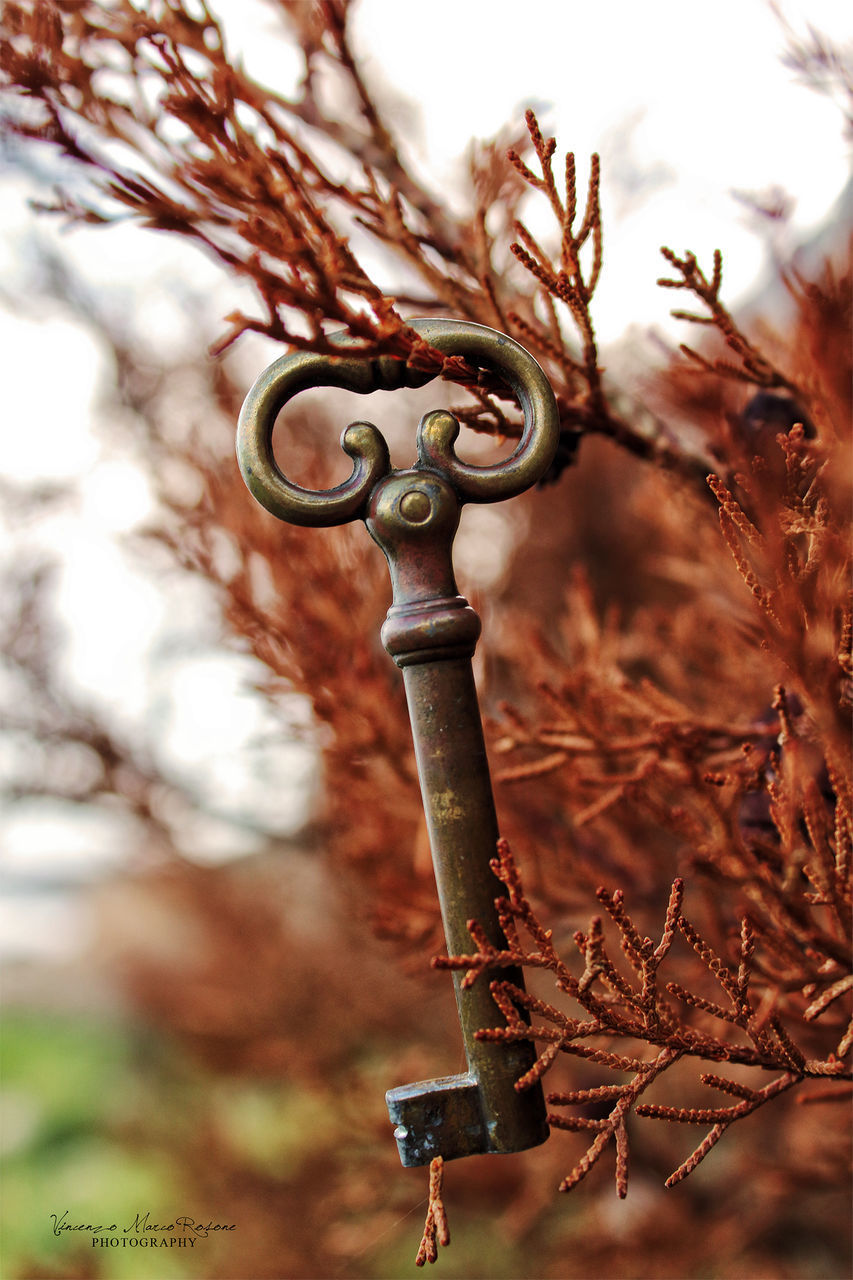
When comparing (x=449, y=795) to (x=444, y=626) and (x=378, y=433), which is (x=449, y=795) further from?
(x=378, y=433)

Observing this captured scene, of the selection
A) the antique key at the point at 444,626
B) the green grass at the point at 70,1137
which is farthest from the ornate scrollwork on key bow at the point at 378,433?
the green grass at the point at 70,1137

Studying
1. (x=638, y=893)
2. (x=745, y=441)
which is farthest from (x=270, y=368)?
(x=638, y=893)

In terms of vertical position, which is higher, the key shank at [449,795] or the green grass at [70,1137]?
the key shank at [449,795]

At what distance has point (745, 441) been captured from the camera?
38.0 inches

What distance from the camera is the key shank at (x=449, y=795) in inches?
27.8

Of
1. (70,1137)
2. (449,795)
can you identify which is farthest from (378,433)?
(70,1137)

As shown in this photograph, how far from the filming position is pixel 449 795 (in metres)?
0.72

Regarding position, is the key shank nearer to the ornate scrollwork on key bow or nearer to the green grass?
the ornate scrollwork on key bow

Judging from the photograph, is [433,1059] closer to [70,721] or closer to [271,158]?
[70,721]

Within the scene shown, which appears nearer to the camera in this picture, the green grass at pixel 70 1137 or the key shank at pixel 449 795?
the key shank at pixel 449 795

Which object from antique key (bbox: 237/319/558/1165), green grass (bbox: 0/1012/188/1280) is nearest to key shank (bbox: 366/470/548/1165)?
antique key (bbox: 237/319/558/1165)

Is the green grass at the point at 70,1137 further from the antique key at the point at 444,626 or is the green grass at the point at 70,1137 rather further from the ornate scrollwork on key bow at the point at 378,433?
the ornate scrollwork on key bow at the point at 378,433

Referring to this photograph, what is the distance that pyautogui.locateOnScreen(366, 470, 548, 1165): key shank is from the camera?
71 cm

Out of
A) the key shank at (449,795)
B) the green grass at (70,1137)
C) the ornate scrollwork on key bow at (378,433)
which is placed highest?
the ornate scrollwork on key bow at (378,433)
